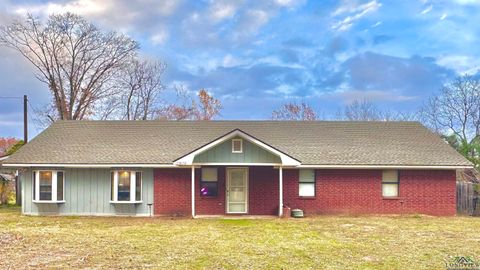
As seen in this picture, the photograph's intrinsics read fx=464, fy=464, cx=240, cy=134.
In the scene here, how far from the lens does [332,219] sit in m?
18.2

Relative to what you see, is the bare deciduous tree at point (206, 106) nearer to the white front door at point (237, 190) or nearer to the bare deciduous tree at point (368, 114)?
the bare deciduous tree at point (368, 114)

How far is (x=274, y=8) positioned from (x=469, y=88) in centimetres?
2229

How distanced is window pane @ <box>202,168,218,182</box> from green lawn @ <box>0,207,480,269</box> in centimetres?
245

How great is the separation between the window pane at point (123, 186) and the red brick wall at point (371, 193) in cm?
663

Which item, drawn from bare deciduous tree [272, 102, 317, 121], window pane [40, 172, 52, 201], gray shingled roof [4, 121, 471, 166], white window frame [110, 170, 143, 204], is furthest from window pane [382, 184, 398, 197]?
bare deciduous tree [272, 102, 317, 121]

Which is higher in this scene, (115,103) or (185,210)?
(115,103)

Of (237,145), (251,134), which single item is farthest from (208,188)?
(251,134)

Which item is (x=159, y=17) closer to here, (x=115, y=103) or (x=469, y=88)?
(x=115, y=103)

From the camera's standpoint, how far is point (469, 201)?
67.9 feet

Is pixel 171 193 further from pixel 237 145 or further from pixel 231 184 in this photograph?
pixel 237 145

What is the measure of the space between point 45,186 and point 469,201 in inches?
727

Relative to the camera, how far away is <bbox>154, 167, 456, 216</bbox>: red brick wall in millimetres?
19500

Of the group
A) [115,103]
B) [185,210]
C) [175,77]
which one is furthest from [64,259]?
[175,77]

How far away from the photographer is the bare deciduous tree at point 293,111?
1764 inches
